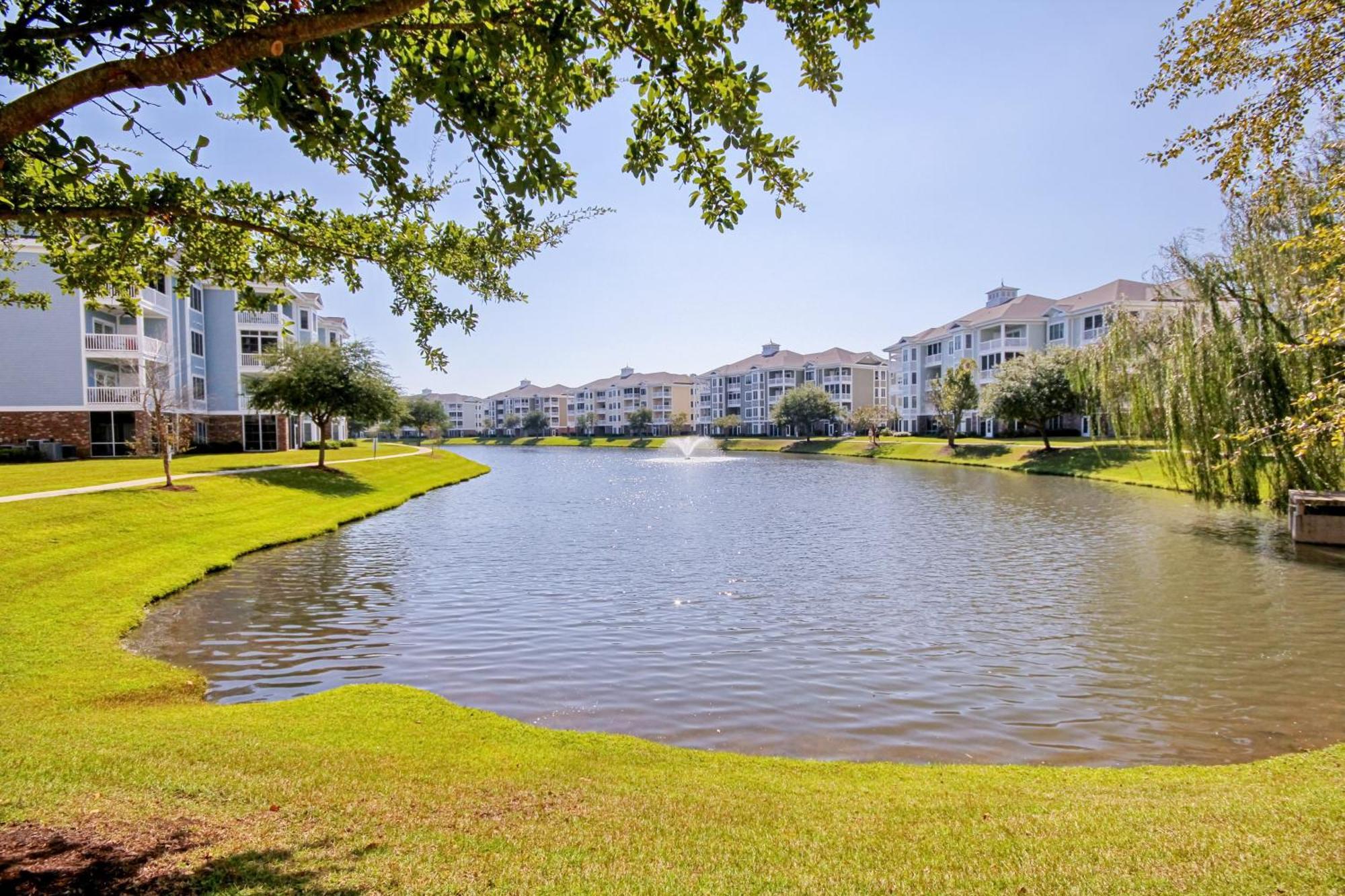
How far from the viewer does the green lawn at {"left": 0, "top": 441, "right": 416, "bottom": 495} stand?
25.1m

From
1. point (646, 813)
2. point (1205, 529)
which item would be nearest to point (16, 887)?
point (646, 813)

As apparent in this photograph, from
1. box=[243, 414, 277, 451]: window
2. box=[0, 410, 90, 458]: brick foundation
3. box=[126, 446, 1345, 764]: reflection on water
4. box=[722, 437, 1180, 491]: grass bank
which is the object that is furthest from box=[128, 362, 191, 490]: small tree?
box=[722, 437, 1180, 491]: grass bank

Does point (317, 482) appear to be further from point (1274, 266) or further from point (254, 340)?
point (1274, 266)

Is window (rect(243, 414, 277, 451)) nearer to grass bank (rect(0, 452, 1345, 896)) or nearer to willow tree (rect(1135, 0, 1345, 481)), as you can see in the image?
grass bank (rect(0, 452, 1345, 896))

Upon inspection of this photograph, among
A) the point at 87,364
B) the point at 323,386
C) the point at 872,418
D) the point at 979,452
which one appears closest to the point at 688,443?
the point at 872,418

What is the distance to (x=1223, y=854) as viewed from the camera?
16.2ft

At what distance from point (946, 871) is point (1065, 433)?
264ft

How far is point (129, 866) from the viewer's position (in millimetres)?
4336

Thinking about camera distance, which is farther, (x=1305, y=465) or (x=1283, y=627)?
(x=1305, y=465)

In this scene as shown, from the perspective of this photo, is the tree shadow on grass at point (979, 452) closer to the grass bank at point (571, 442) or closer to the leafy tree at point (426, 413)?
the grass bank at point (571, 442)

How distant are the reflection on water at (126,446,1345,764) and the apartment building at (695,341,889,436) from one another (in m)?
88.4

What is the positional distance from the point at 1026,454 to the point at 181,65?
67.3 m

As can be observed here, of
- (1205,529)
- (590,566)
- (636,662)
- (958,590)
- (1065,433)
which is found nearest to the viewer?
(636,662)

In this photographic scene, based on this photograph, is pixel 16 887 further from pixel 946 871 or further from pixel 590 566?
pixel 590 566
